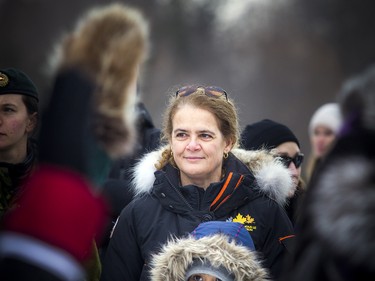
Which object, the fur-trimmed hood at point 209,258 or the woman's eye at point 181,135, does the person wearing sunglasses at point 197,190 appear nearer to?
the woman's eye at point 181,135

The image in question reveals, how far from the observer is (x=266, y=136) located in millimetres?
5484

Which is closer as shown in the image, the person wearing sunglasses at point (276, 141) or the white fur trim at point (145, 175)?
the white fur trim at point (145, 175)

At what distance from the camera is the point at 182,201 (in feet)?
13.3

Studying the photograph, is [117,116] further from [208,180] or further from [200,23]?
[200,23]

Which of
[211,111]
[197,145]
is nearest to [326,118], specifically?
[211,111]

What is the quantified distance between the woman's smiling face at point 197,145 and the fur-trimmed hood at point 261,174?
20 cm

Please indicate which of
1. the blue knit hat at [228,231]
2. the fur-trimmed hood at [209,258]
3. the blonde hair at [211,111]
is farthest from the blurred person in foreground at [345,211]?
the blonde hair at [211,111]

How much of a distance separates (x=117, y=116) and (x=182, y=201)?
233cm

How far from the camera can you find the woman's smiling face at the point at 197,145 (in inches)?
164

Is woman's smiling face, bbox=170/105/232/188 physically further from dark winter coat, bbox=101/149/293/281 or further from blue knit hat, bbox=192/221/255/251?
blue knit hat, bbox=192/221/255/251

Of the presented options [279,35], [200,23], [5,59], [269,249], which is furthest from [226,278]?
[279,35]

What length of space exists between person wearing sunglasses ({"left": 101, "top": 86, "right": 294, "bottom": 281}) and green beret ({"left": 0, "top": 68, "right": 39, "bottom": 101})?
2.73 ft

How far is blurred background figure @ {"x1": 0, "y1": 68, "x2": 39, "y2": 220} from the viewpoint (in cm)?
418

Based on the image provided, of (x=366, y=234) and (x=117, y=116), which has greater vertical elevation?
(x=117, y=116)
